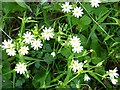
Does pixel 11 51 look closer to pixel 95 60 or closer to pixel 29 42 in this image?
pixel 29 42

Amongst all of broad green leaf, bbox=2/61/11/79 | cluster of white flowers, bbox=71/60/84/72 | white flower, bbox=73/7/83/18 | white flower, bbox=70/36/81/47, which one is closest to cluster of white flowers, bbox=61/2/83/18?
white flower, bbox=73/7/83/18

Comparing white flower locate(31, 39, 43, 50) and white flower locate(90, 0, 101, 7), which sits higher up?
white flower locate(90, 0, 101, 7)

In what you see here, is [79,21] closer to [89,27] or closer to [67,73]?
[89,27]

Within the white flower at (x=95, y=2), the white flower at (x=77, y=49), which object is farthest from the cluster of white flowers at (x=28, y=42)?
the white flower at (x=95, y=2)

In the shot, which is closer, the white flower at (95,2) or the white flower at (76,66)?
the white flower at (76,66)

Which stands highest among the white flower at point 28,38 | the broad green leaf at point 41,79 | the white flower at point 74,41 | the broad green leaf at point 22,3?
the broad green leaf at point 22,3

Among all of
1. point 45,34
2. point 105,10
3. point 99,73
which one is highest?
point 105,10

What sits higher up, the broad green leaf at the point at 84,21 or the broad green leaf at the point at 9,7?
the broad green leaf at the point at 9,7

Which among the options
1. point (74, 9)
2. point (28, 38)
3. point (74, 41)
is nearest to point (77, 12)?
point (74, 9)

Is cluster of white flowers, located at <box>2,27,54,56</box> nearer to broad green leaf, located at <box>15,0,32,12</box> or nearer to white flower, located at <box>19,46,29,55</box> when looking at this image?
white flower, located at <box>19,46,29,55</box>

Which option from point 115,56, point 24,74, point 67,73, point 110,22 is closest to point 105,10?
point 110,22

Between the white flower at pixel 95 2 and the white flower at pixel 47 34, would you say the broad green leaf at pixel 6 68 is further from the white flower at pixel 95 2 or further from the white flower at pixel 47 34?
the white flower at pixel 95 2
